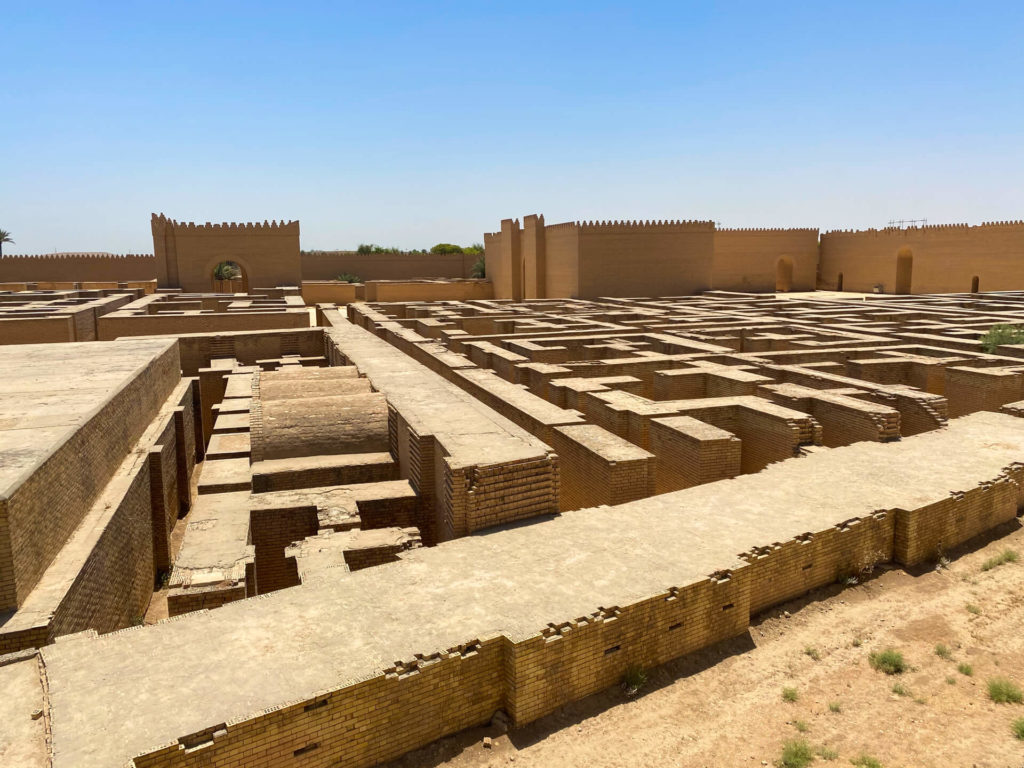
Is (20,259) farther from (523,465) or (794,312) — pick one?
(523,465)

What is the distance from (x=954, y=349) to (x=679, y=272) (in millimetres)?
15037

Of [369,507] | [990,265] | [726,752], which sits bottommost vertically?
[726,752]

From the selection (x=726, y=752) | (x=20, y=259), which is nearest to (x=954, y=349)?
(x=726, y=752)

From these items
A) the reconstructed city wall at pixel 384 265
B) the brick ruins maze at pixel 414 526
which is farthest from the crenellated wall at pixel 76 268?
the brick ruins maze at pixel 414 526

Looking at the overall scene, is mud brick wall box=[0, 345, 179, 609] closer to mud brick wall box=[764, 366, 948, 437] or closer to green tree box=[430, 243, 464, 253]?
mud brick wall box=[764, 366, 948, 437]

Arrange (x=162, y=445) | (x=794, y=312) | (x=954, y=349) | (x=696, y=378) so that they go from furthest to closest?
(x=794, y=312)
(x=954, y=349)
(x=696, y=378)
(x=162, y=445)

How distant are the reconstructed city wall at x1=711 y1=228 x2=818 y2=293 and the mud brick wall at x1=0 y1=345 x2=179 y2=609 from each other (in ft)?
86.2

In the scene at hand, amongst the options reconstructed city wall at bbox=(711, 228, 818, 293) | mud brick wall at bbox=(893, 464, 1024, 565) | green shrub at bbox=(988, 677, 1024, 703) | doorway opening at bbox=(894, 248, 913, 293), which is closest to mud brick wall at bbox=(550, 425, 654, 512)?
mud brick wall at bbox=(893, 464, 1024, 565)

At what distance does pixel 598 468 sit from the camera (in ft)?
20.4

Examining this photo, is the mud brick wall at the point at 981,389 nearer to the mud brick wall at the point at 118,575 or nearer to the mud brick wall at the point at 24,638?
the mud brick wall at the point at 118,575

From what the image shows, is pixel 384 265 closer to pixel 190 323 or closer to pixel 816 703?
pixel 190 323

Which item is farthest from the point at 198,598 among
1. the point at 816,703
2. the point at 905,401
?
the point at 905,401

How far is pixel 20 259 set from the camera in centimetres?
3134

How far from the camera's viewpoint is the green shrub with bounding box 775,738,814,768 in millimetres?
3293
